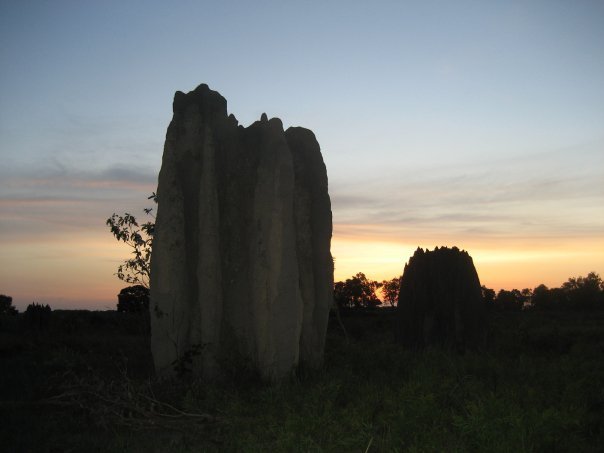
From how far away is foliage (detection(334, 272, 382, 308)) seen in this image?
3872cm

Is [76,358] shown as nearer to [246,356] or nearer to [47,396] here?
[47,396]

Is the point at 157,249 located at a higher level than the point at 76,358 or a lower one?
higher

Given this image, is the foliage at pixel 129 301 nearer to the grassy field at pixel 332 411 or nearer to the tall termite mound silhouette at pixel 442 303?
the tall termite mound silhouette at pixel 442 303

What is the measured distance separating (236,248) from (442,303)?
671 centimetres

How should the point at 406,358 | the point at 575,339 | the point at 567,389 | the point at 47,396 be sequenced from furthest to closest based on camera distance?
the point at 575,339
the point at 406,358
the point at 47,396
the point at 567,389

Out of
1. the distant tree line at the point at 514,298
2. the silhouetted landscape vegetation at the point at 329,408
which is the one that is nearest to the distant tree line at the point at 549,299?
the distant tree line at the point at 514,298

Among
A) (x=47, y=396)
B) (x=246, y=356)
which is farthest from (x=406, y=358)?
(x=47, y=396)

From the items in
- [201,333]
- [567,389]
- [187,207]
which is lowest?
[567,389]

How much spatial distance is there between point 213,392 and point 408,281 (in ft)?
27.4

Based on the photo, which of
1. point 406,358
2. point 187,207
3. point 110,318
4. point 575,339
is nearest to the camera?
point 187,207

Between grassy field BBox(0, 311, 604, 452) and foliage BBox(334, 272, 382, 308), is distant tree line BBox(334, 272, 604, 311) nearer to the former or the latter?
foliage BBox(334, 272, 382, 308)

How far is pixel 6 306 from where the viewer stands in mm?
37000

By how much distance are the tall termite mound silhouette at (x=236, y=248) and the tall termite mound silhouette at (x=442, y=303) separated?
16.8 feet

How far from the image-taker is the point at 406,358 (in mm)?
11531
